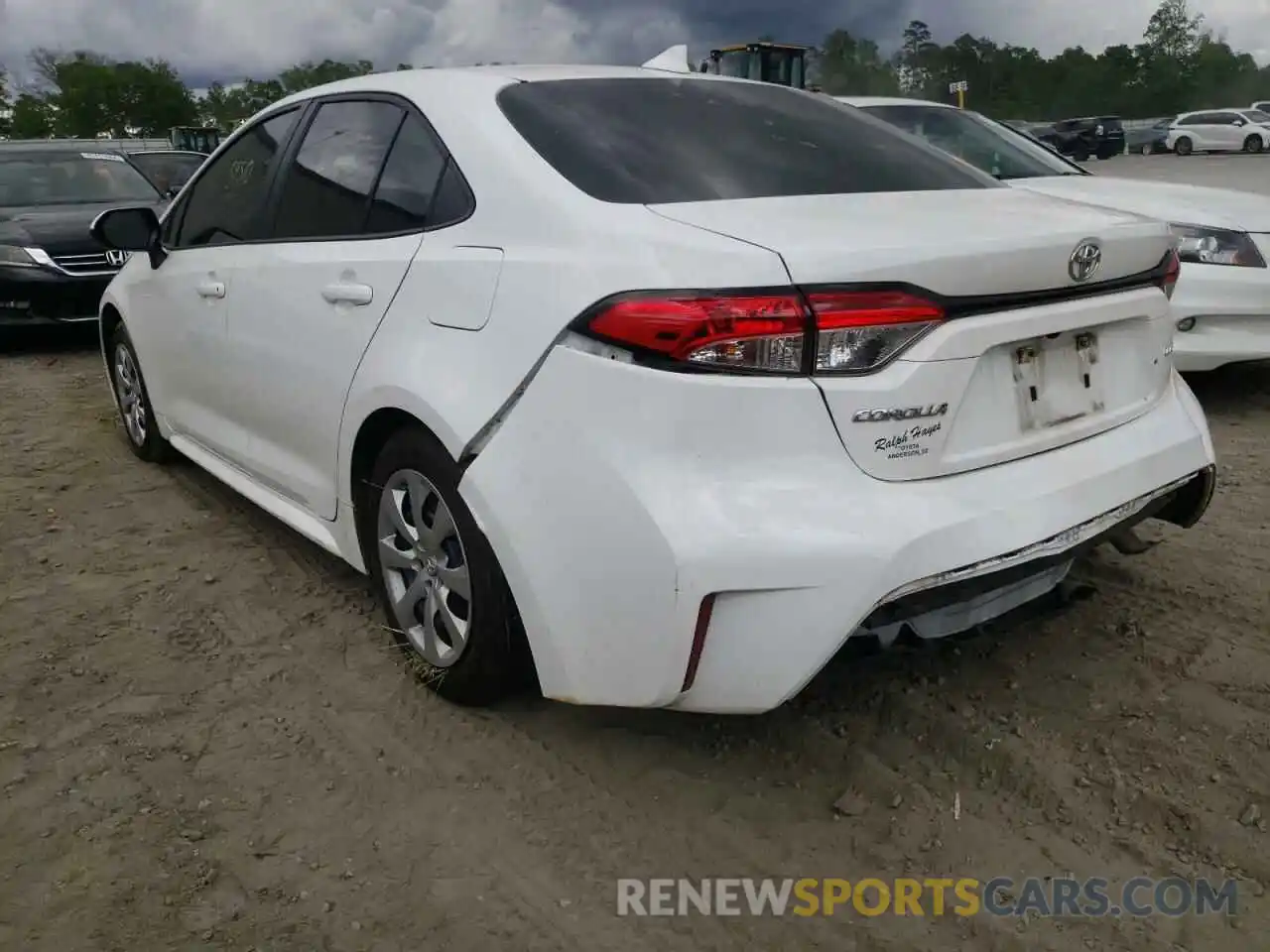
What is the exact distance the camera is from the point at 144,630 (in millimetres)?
3348

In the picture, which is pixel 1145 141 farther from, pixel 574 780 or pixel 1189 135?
pixel 574 780

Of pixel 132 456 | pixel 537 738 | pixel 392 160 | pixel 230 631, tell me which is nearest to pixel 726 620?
pixel 537 738

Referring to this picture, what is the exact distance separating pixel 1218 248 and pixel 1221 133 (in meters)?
39.5

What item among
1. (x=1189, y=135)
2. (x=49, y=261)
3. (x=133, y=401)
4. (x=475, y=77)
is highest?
(x=475, y=77)

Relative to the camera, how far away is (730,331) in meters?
2.06

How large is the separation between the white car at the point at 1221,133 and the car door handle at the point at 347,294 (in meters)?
42.3

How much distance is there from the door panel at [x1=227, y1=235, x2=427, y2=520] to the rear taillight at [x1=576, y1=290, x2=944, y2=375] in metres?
0.76

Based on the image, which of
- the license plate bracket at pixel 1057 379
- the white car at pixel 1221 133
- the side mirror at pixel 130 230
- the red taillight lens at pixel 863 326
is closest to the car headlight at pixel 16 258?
the side mirror at pixel 130 230

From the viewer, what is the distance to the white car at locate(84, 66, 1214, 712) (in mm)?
2068

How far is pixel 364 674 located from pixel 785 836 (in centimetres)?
132

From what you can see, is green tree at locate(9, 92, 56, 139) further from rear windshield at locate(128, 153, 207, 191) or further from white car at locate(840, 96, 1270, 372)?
white car at locate(840, 96, 1270, 372)

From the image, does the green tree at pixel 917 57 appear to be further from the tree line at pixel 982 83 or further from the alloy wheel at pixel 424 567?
the alloy wheel at pixel 424 567

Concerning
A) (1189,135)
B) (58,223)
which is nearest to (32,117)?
(1189,135)

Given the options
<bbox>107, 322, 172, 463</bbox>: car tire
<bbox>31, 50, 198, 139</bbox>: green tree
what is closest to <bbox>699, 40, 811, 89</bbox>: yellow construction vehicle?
<bbox>107, 322, 172, 463</bbox>: car tire
